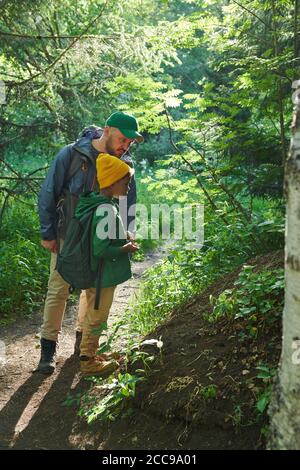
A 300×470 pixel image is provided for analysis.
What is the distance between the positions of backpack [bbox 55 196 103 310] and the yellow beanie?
0.86ft

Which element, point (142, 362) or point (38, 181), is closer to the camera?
point (142, 362)

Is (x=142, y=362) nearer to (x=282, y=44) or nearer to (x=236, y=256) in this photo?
(x=236, y=256)

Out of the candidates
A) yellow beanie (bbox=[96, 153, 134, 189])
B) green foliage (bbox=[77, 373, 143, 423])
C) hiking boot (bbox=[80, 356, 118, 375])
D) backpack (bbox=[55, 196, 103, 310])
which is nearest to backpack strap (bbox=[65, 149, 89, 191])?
yellow beanie (bbox=[96, 153, 134, 189])

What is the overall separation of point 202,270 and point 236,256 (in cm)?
50

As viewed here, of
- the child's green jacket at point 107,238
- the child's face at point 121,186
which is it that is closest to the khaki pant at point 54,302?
the child's green jacket at point 107,238

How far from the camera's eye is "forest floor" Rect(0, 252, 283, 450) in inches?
Answer: 127

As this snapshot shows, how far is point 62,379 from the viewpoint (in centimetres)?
490

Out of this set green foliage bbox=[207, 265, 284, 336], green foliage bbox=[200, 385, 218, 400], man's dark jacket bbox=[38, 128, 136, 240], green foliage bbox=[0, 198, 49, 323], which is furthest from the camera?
green foliage bbox=[0, 198, 49, 323]

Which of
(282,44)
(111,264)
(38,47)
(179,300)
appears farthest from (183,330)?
(38,47)

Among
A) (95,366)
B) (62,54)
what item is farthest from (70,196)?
(62,54)

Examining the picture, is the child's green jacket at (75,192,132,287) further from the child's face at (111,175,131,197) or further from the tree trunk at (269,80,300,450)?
the tree trunk at (269,80,300,450)

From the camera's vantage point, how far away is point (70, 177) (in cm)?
482

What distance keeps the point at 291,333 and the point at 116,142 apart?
8.66ft

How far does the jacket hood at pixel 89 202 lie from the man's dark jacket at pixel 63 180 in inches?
10.1
